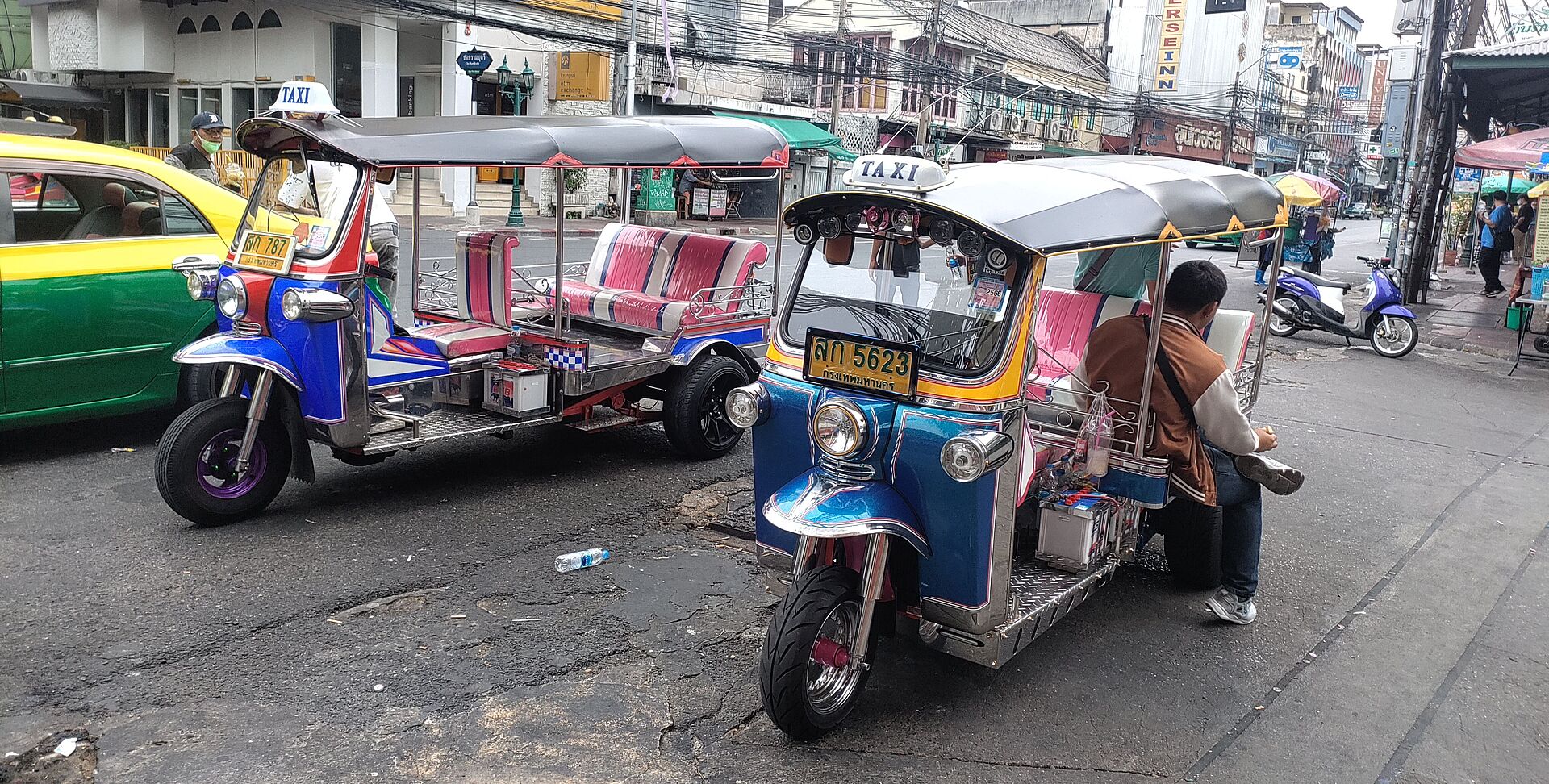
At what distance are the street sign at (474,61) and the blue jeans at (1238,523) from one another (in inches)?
874

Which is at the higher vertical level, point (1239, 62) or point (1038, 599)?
point (1239, 62)

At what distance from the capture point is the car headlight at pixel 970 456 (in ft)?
12.2

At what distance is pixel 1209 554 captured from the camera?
17.9 feet

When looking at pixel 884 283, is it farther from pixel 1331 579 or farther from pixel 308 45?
pixel 308 45

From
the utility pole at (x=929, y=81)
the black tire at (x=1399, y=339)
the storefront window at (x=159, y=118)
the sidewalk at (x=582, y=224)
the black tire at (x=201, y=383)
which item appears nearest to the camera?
the black tire at (x=201, y=383)

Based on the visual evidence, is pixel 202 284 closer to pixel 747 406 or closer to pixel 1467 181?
Answer: pixel 747 406

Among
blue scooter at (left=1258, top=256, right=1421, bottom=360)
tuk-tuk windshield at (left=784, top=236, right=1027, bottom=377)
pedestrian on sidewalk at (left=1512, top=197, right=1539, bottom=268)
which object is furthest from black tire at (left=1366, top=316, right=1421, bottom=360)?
tuk-tuk windshield at (left=784, top=236, right=1027, bottom=377)

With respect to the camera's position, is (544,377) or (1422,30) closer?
(544,377)

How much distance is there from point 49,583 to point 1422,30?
19527 mm

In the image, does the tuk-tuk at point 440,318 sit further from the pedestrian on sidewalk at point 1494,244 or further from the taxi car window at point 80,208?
the pedestrian on sidewalk at point 1494,244

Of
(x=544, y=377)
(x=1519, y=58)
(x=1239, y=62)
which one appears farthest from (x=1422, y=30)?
(x=1239, y=62)

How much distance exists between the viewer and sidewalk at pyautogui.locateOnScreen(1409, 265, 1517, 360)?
568 inches

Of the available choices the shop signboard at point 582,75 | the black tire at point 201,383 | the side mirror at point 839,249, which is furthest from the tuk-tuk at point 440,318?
the shop signboard at point 582,75

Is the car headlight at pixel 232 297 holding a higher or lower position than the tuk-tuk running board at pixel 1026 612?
higher
